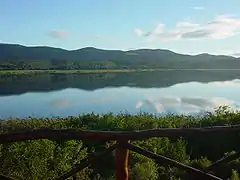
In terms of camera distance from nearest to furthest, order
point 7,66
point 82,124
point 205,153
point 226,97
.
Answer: point 205,153 → point 82,124 → point 226,97 → point 7,66

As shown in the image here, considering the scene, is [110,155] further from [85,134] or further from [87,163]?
[85,134]

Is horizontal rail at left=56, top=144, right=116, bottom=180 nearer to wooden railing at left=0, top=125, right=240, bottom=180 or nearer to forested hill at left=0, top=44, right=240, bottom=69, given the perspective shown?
wooden railing at left=0, top=125, right=240, bottom=180

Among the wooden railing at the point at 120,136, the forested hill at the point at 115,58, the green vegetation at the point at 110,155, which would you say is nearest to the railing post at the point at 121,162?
the wooden railing at the point at 120,136

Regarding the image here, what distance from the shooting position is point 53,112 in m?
31.6

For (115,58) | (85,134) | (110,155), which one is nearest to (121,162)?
(85,134)

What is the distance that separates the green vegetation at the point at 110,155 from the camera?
7.66m

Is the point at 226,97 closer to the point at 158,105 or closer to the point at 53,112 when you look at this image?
the point at 158,105

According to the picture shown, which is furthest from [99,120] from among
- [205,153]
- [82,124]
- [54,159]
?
[54,159]

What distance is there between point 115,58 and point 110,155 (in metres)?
141

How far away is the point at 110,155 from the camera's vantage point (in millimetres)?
6512

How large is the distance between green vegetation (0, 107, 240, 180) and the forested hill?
10852cm

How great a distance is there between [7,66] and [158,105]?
3265 inches

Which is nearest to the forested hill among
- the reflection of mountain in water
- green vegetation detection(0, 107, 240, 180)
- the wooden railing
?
the reflection of mountain in water

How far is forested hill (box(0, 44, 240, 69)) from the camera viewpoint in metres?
134
